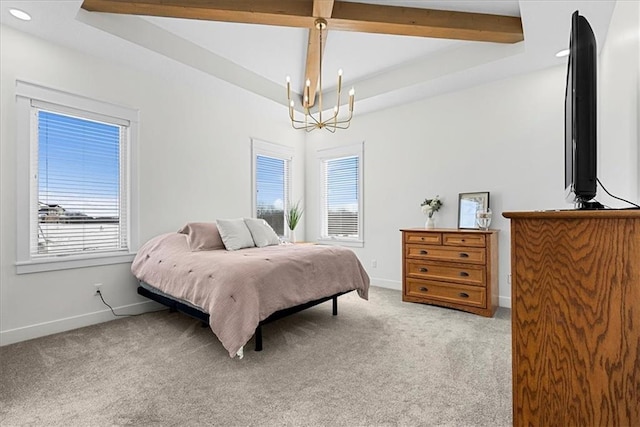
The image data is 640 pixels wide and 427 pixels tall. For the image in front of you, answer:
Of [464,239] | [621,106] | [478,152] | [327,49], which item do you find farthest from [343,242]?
[621,106]

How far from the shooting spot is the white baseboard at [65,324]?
2.68 metres

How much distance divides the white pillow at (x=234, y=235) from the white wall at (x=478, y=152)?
203 centimetres

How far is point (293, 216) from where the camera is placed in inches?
207

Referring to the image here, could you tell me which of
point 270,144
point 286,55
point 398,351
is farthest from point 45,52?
point 398,351

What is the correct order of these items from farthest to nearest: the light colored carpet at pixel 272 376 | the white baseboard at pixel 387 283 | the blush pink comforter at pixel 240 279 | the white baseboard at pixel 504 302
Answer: the white baseboard at pixel 387 283
the white baseboard at pixel 504 302
the blush pink comforter at pixel 240 279
the light colored carpet at pixel 272 376

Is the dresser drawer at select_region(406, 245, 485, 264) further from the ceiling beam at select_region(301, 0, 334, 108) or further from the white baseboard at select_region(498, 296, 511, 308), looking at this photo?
the ceiling beam at select_region(301, 0, 334, 108)

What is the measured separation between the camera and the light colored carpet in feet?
5.61

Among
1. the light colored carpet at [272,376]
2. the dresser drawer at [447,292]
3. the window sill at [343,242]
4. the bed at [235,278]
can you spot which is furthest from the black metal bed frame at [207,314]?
the window sill at [343,242]

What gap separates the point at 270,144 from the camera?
507 centimetres

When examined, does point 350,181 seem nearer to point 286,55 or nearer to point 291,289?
point 286,55

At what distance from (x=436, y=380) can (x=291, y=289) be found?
1.21m

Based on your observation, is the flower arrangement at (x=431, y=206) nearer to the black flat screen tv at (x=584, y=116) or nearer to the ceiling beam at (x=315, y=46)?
the ceiling beam at (x=315, y=46)

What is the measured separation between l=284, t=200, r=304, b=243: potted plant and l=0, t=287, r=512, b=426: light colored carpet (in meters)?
2.28

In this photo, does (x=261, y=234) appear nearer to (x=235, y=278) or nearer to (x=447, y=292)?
(x=235, y=278)
